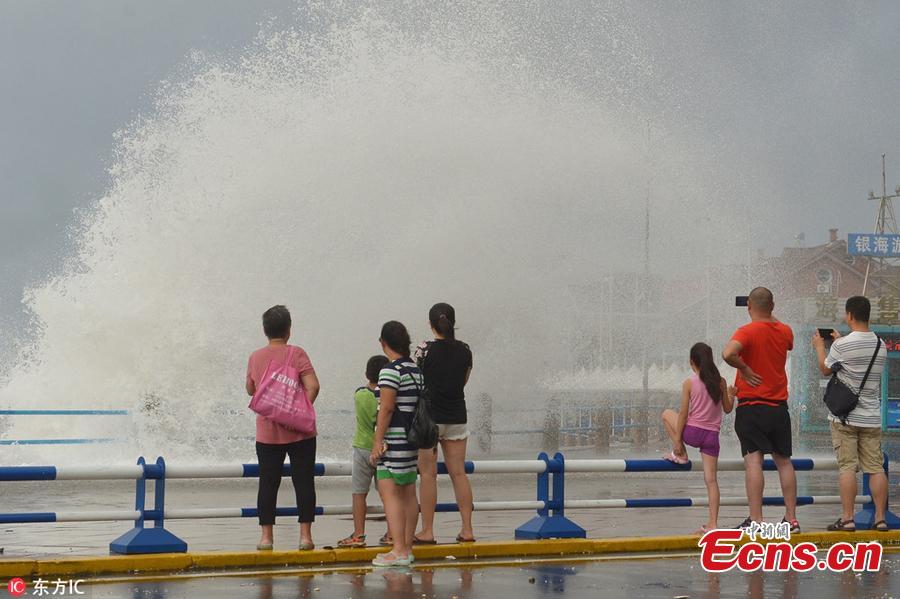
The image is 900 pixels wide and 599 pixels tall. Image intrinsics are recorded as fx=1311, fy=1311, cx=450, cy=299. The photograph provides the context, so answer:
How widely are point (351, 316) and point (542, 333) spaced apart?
652 cm

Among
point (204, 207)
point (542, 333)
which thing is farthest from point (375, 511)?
point (542, 333)

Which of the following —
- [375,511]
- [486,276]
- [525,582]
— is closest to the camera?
[525,582]

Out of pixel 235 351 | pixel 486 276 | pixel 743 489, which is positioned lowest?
pixel 743 489

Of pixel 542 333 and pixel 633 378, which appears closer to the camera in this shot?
pixel 542 333

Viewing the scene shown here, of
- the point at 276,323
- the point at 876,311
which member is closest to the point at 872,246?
the point at 876,311

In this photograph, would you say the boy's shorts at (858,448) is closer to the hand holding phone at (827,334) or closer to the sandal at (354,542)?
the hand holding phone at (827,334)

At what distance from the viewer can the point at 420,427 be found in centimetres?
943

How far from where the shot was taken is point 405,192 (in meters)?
29.5

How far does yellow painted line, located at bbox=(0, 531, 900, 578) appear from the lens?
29.7ft

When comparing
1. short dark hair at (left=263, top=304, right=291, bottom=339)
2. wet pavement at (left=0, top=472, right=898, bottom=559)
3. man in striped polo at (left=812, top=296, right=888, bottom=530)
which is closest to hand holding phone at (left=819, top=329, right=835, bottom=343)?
man in striped polo at (left=812, top=296, right=888, bottom=530)

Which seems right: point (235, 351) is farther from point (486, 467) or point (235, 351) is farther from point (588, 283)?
point (486, 467)

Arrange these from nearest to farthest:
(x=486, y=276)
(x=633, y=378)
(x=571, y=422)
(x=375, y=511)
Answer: (x=375, y=511) → (x=486, y=276) → (x=571, y=422) → (x=633, y=378)

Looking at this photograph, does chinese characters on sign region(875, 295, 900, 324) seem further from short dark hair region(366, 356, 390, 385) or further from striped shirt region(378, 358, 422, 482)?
striped shirt region(378, 358, 422, 482)

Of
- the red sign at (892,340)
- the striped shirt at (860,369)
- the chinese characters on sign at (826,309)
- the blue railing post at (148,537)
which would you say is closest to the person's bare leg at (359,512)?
the blue railing post at (148,537)
